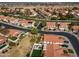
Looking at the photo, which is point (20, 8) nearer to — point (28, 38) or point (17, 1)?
point (17, 1)

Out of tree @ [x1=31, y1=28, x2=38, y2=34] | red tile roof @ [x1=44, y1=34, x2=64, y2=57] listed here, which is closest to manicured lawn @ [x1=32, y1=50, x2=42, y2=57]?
red tile roof @ [x1=44, y1=34, x2=64, y2=57]

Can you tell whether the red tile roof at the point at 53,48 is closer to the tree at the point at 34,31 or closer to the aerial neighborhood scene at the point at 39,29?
the aerial neighborhood scene at the point at 39,29

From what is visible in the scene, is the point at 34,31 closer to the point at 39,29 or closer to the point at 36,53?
the point at 39,29

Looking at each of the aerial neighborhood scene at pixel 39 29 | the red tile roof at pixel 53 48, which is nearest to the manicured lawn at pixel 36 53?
the aerial neighborhood scene at pixel 39 29

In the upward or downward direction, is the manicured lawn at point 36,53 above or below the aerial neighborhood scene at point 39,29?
below

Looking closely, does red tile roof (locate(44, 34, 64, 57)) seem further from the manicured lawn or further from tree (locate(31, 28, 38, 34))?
tree (locate(31, 28, 38, 34))

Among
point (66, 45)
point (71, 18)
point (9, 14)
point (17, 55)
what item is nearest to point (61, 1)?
point (71, 18)

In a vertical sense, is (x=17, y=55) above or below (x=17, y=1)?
below

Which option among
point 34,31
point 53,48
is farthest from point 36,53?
point 34,31
